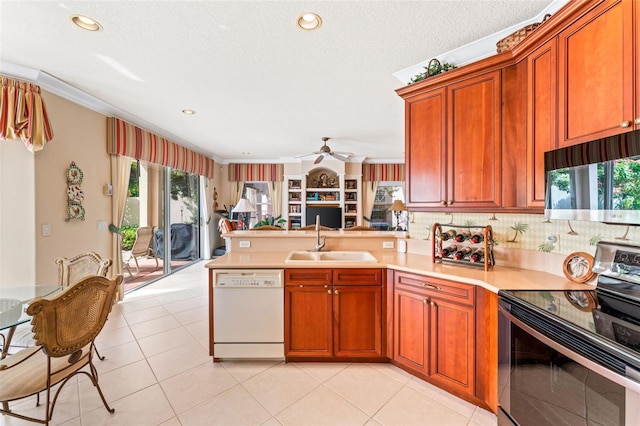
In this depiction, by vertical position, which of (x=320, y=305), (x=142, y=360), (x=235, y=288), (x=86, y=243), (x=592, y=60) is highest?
(x=592, y=60)

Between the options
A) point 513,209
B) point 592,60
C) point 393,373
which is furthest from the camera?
point 393,373

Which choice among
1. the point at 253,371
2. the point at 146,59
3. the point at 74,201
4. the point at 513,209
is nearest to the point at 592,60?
the point at 513,209

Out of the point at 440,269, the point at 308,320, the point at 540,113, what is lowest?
the point at 308,320

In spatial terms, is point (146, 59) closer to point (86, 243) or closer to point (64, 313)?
point (64, 313)

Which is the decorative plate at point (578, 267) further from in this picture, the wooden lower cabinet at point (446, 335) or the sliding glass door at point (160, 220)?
the sliding glass door at point (160, 220)

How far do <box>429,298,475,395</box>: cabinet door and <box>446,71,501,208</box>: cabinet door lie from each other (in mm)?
775

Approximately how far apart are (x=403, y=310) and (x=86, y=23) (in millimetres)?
3162

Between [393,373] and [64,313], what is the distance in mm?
2221

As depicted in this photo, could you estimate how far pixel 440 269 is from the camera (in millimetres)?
1908

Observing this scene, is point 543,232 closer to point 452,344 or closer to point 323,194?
point 452,344

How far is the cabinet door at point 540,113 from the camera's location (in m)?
1.46

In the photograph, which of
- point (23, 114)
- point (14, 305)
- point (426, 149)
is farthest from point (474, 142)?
point (23, 114)

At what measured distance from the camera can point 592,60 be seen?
126 centimetres


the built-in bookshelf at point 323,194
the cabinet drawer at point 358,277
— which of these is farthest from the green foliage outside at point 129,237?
the cabinet drawer at point 358,277
